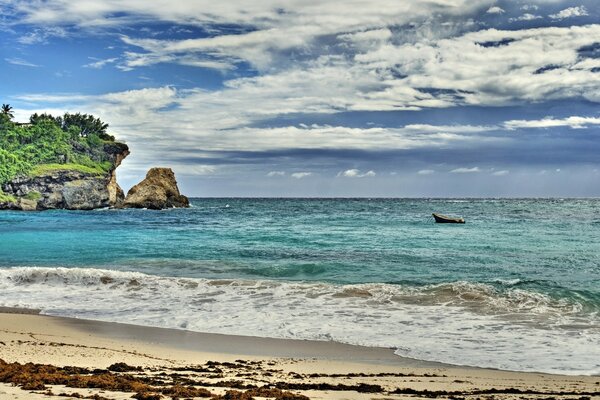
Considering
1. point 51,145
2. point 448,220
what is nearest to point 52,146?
point 51,145

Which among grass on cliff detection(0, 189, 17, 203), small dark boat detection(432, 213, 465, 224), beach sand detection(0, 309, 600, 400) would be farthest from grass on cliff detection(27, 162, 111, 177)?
beach sand detection(0, 309, 600, 400)

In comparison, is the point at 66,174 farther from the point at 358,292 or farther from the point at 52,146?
the point at 358,292

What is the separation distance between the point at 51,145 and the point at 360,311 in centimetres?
10826

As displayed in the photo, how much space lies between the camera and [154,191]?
3627 inches

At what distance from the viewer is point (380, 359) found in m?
9.84

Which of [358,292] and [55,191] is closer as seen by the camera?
[358,292]

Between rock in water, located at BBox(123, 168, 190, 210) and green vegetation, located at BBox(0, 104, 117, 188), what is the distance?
11860mm

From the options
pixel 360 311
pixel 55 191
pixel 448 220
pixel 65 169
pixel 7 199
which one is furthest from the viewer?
pixel 65 169

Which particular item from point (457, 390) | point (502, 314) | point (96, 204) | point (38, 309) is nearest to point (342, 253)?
point (502, 314)

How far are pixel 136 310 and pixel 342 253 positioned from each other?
47.4 feet

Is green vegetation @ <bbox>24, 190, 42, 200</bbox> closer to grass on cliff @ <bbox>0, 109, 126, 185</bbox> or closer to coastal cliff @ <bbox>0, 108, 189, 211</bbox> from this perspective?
coastal cliff @ <bbox>0, 108, 189, 211</bbox>

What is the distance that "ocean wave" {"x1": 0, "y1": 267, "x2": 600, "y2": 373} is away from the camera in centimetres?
1056

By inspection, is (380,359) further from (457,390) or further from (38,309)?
(38,309)

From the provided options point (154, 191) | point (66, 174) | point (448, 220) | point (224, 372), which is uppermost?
point (66, 174)
